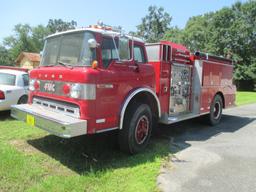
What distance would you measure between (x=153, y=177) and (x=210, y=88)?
4661 mm

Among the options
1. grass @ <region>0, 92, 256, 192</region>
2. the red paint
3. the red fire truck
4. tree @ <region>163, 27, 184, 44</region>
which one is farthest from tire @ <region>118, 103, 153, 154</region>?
tree @ <region>163, 27, 184, 44</region>

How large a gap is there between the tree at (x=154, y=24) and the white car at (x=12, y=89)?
47460mm

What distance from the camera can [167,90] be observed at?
22.1ft

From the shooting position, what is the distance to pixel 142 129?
5762 mm

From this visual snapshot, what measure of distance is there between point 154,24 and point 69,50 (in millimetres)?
51957

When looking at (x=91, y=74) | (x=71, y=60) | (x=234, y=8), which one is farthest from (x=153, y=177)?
(x=234, y=8)

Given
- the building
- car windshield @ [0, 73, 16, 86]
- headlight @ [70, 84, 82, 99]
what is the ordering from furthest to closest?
the building → car windshield @ [0, 73, 16, 86] → headlight @ [70, 84, 82, 99]

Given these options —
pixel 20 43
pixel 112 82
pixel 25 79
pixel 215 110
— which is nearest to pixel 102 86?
pixel 112 82

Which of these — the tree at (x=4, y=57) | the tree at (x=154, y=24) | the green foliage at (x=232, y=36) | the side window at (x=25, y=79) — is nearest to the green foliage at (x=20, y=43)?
the tree at (x=4, y=57)

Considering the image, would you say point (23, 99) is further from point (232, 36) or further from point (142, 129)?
point (232, 36)

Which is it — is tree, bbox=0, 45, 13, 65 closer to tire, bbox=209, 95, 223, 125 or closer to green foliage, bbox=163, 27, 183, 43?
green foliage, bbox=163, 27, 183, 43

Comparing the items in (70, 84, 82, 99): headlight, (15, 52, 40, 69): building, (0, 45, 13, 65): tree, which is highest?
(0, 45, 13, 65): tree

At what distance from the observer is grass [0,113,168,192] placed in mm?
4137

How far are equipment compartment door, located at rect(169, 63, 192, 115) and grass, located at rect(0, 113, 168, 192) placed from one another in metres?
1.19
